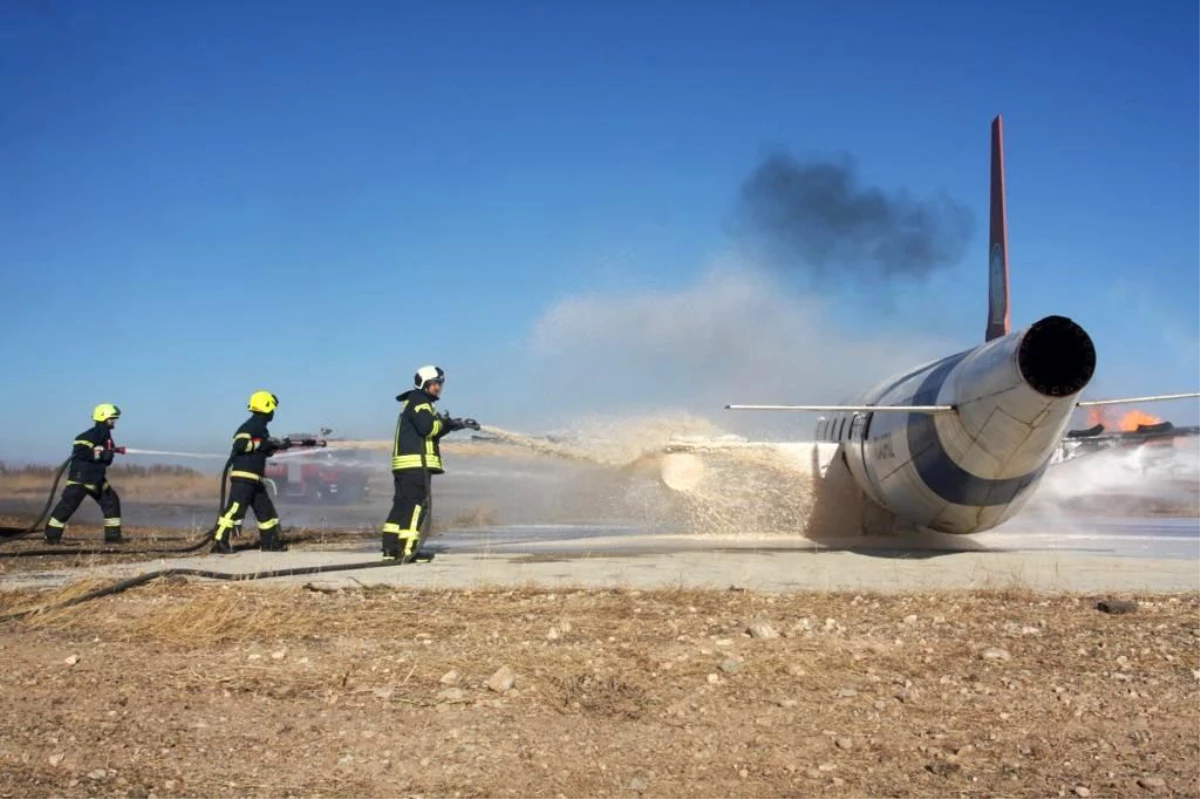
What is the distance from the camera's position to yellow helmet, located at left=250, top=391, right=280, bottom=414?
15031 mm

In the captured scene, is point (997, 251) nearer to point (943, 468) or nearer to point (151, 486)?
point (943, 468)

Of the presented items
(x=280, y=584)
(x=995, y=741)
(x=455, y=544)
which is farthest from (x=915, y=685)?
(x=455, y=544)

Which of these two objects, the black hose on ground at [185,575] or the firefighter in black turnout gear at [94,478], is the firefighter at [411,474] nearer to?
the black hose on ground at [185,575]

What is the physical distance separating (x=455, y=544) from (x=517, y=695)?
1113 cm

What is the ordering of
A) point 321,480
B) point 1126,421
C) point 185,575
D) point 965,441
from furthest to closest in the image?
point 321,480, point 1126,421, point 965,441, point 185,575

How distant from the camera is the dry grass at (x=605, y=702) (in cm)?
449

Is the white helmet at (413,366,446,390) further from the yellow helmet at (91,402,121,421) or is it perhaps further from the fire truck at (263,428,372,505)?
the fire truck at (263,428,372,505)

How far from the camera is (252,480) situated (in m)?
14.3

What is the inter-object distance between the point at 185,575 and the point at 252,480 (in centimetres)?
408

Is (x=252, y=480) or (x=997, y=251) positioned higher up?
(x=997, y=251)

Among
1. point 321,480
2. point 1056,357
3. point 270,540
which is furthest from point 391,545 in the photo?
point 321,480

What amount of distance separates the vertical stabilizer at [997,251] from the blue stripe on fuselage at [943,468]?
4.03 m

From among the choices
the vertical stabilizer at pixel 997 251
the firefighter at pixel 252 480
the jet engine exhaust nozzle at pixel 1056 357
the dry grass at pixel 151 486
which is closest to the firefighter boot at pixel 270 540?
the firefighter at pixel 252 480

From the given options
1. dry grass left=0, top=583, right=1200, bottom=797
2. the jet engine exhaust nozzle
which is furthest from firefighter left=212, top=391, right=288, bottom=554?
the jet engine exhaust nozzle
